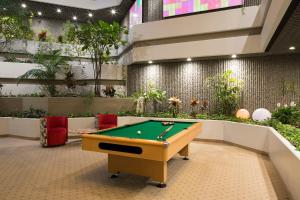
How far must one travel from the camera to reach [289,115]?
594cm

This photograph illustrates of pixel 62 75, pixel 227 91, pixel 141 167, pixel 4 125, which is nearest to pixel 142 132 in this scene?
pixel 141 167

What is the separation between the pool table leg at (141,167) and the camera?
3771 millimetres

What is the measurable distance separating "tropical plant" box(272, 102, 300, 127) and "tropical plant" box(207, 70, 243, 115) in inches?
67.9

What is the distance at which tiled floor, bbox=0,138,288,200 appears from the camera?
11.3 ft

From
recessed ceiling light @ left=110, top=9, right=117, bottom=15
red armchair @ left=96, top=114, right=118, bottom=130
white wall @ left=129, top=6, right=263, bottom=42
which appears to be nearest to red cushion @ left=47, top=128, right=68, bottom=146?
red armchair @ left=96, top=114, right=118, bottom=130

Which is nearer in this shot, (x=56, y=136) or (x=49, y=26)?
(x=56, y=136)

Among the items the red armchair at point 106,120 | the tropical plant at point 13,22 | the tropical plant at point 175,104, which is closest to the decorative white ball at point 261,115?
the tropical plant at point 175,104

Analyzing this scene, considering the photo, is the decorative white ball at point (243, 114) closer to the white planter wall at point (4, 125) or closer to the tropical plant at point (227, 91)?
the tropical plant at point (227, 91)

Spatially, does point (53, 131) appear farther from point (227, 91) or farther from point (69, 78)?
point (227, 91)

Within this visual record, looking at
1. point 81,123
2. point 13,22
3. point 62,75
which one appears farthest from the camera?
point 62,75

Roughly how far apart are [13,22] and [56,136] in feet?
21.7

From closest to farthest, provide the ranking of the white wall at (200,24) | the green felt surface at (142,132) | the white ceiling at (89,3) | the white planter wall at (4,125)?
the green felt surface at (142,132) → the white wall at (200,24) → the white planter wall at (4,125) → the white ceiling at (89,3)

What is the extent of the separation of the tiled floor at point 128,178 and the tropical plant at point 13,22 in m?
6.41

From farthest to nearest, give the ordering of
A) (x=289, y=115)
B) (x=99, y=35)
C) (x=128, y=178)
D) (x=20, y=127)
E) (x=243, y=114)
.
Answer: (x=99, y=35)
(x=20, y=127)
(x=243, y=114)
(x=289, y=115)
(x=128, y=178)
